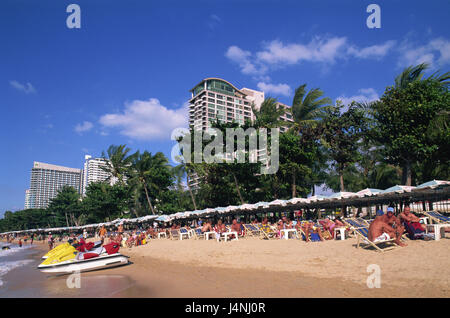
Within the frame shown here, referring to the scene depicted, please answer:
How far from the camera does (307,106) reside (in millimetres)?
23719

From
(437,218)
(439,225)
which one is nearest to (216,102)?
(437,218)

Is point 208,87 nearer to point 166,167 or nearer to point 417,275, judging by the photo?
point 166,167

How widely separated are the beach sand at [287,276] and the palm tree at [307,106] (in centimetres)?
1523

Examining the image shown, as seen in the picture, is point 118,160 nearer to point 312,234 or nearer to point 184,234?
point 184,234

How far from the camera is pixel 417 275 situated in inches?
202

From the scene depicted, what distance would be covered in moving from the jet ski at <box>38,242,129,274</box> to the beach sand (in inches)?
9.0

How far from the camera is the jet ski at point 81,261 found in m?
9.30

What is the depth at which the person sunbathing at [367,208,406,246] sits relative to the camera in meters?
7.61

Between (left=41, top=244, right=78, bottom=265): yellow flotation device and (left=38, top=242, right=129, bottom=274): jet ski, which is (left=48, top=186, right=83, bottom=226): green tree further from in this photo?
(left=38, top=242, right=129, bottom=274): jet ski

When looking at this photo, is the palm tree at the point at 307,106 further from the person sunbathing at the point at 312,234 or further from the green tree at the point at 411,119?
the person sunbathing at the point at 312,234

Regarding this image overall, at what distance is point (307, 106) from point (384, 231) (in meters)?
17.2

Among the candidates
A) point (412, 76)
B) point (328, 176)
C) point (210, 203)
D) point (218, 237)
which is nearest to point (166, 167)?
point (210, 203)

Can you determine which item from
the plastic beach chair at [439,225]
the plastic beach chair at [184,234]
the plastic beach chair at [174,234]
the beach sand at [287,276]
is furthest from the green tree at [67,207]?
the plastic beach chair at [439,225]
